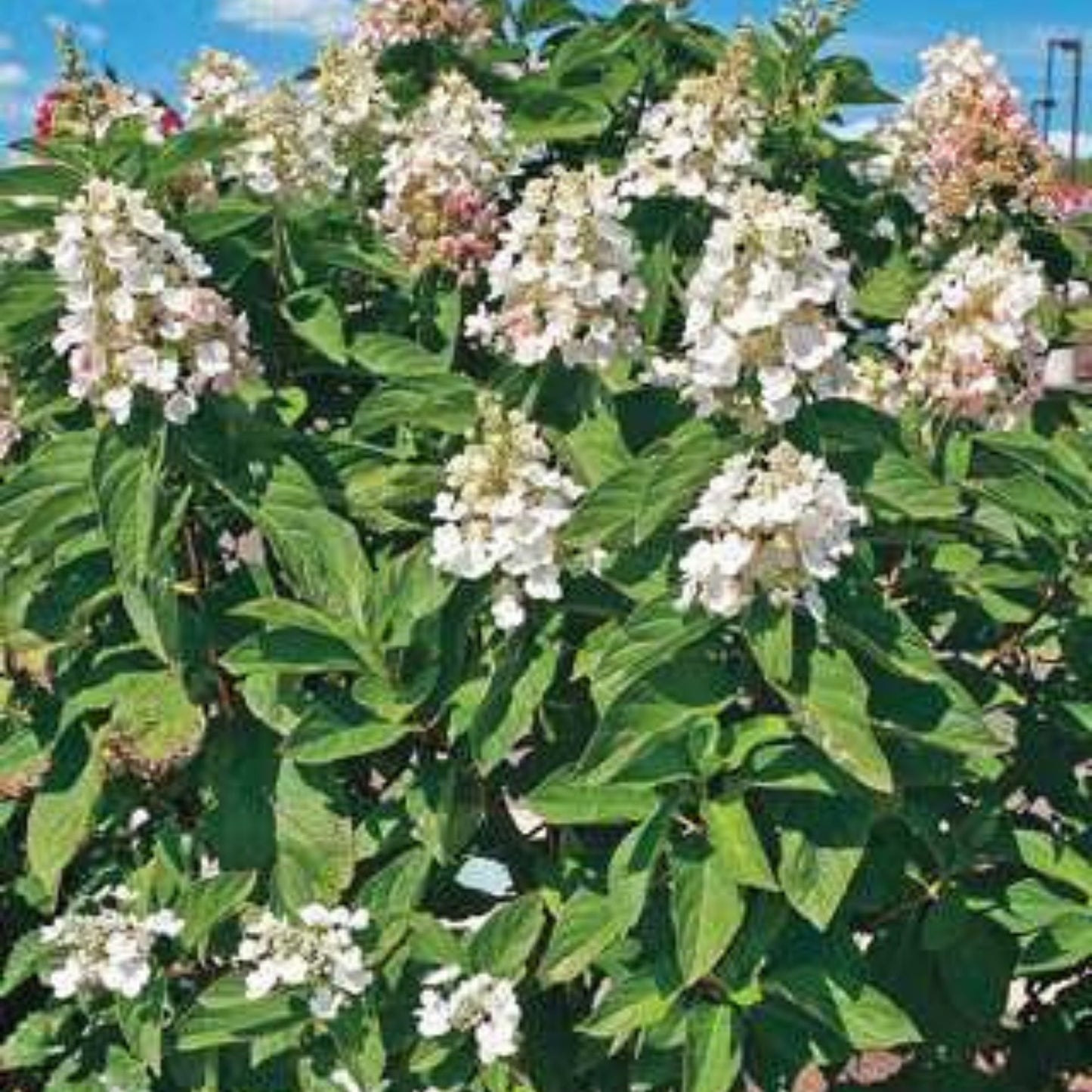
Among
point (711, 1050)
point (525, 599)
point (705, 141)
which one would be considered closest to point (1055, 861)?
point (711, 1050)

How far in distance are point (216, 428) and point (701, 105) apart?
2.44 ft

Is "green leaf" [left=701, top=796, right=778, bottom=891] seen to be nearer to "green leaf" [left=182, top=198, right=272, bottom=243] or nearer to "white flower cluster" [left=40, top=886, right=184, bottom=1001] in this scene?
"white flower cluster" [left=40, top=886, right=184, bottom=1001]

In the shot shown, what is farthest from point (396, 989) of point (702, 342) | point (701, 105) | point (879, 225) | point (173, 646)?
point (879, 225)

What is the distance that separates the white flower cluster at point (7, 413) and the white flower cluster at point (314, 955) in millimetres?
812

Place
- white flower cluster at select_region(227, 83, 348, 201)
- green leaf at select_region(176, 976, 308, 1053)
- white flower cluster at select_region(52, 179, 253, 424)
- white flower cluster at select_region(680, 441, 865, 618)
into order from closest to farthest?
white flower cluster at select_region(680, 441, 865, 618) < white flower cluster at select_region(52, 179, 253, 424) < green leaf at select_region(176, 976, 308, 1053) < white flower cluster at select_region(227, 83, 348, 201)

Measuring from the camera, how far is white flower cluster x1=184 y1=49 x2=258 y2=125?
10.8 feet

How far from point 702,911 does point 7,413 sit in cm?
130

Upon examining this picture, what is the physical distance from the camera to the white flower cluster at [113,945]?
2973 mm

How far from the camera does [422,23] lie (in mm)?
3580

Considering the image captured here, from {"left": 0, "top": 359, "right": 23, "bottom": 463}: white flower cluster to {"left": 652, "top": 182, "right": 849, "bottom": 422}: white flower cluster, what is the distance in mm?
1135

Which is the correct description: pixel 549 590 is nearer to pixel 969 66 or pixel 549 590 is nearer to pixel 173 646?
pixel 173 646

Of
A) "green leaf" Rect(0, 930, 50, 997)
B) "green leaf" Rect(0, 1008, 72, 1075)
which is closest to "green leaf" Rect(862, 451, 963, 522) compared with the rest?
"green leaf" Rect(0, 930, 50, 997)

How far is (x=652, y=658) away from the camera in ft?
7.74

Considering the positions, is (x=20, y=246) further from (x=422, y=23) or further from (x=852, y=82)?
(x=852, y=82)
